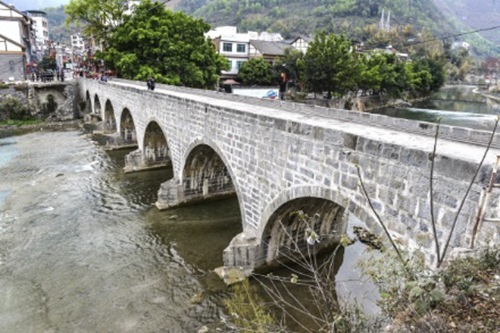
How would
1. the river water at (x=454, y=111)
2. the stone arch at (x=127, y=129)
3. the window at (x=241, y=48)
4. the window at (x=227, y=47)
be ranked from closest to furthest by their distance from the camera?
the stone arch at (x=127, y=129), the river water at (x=454, y=111), the window at (x=227, y=47), the window at (x=241, y=48)

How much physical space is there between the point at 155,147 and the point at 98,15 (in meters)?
20.4

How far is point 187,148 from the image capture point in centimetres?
1405

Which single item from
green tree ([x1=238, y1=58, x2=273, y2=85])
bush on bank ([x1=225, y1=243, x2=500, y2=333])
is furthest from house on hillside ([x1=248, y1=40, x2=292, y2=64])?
bush on bank ([x1=225, y1=243, x2=500, y2=333])

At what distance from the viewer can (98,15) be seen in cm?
3384

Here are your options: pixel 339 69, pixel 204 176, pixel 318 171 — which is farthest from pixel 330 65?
pixel 318 171

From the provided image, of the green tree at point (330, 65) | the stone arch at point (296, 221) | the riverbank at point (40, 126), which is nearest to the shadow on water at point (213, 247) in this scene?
the stone arch at point (296, 221)

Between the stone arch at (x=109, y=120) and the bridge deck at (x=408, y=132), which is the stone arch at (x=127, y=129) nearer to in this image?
the stone arch at (x=109, y=120)

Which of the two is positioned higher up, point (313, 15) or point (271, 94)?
point (313, 15)

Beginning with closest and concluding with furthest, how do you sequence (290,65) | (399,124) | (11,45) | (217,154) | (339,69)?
(399,124) < (217,154) < (339,69) < (11,45) < (290,65)

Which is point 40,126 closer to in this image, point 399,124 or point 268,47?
point 268,47

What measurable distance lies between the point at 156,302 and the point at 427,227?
7306mm

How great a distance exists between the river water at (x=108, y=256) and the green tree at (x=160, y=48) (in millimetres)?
13327

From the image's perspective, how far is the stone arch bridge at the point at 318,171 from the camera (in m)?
5.13

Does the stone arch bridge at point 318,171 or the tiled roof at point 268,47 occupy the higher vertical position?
the tiled roof at point 268,47
